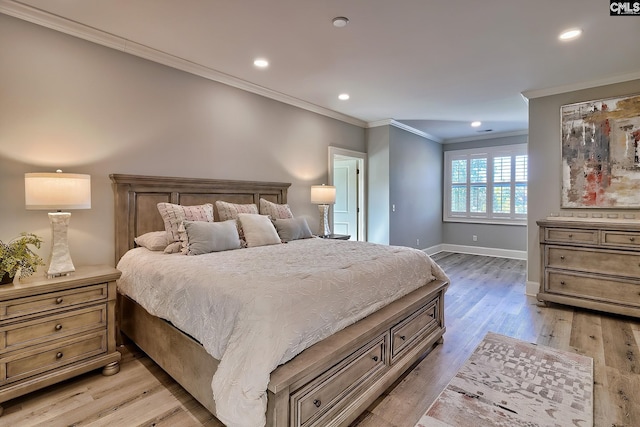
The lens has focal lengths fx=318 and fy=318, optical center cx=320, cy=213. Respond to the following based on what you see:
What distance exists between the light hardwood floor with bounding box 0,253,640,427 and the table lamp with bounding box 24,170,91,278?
83cm

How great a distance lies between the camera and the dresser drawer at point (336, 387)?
151cm

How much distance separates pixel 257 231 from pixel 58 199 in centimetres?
153

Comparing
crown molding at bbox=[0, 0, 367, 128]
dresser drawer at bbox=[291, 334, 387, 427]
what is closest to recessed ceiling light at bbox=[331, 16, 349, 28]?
crown molding at bbox=[0, 0, 367, 128]

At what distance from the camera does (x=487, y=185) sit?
6855 mm

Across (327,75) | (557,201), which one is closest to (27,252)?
(327,75)

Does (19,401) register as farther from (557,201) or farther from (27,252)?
(557,201)

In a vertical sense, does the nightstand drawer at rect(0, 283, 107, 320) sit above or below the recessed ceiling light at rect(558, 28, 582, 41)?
below

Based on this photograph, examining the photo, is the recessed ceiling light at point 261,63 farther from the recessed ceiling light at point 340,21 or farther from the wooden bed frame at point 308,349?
the wooden bed frame at point 308,349

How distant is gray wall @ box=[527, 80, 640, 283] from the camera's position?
3.99 meters

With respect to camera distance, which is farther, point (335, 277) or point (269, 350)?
point (335, 277)

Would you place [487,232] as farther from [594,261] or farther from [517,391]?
[517,391]

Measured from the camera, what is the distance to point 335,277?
1906 millimetres

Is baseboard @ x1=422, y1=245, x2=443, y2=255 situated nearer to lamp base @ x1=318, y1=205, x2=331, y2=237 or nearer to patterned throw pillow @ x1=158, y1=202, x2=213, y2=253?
lamp base @ x1=318, y1=205, x2=331, y2=237

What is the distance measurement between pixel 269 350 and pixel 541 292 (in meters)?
3.75
